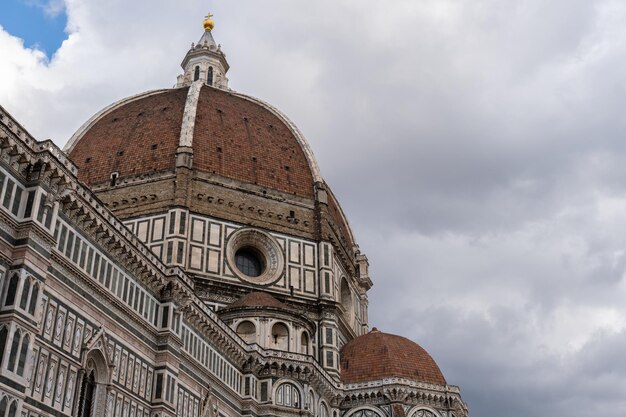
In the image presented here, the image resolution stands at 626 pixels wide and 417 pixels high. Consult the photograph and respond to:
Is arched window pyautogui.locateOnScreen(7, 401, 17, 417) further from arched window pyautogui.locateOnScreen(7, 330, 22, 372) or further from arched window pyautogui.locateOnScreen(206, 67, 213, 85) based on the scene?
arched window pyautogui.locateOnScreen(206, 67, 213, 85)

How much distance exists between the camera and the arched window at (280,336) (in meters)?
40.5

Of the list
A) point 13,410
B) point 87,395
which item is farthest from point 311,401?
point 13,410

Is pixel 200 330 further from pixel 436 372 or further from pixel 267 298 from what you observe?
pixel 436 372

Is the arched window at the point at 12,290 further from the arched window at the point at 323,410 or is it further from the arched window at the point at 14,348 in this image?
the arched window at the point at 323,410

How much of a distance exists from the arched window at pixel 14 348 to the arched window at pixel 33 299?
853 millimetres

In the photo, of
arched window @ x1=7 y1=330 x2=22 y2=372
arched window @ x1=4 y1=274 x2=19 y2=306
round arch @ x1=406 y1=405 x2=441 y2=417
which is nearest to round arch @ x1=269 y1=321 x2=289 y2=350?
round arch @ x1=406 y1=405 x2=441 y2=417

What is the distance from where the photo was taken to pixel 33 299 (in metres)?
21.5

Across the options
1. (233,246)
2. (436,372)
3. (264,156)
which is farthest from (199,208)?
(436,372)

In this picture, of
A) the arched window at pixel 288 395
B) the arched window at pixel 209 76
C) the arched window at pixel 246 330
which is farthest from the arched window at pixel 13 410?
the arched window at pixel 209 76

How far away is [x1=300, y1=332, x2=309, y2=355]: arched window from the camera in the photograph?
41.5 meters

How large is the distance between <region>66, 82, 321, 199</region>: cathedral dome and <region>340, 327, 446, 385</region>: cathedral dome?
11.0 meters

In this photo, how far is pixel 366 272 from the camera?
57.4m

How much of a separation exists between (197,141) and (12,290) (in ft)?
96.7

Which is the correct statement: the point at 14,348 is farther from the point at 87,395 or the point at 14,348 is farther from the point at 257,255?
the point at 257,255
